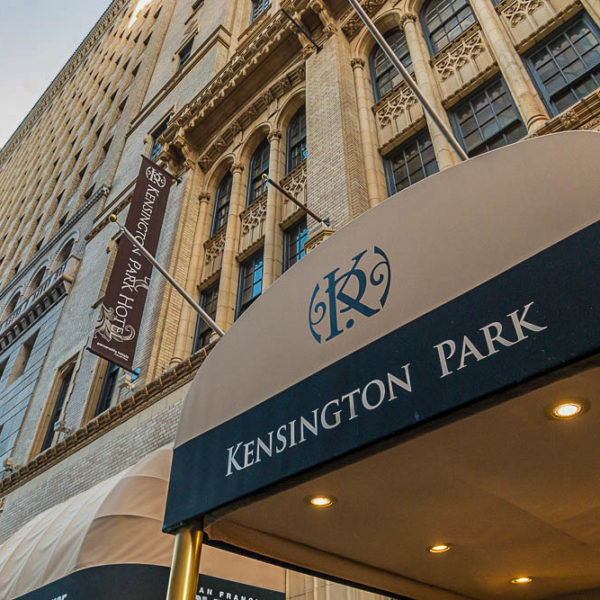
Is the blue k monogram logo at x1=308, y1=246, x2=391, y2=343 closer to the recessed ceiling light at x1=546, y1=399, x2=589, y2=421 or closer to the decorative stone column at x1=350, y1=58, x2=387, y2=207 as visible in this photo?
the recessed ceiling light at x1=546, y1=399, x2=589, y2=421

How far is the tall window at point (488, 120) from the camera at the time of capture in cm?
913

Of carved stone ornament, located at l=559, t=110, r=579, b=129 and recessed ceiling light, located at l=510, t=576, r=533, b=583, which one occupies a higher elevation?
carved stone ornament, located at l=559, t=110, r=579, b=129

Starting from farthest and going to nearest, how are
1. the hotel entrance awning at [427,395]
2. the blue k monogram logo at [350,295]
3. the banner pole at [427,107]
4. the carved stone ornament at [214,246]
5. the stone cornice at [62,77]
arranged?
the stone cornice at [62,77], the carved stone ornament at [214,246], the banner pole at [427,107], the blue k monogram logo at [350,295], the hotel entrance awning at [427,395]

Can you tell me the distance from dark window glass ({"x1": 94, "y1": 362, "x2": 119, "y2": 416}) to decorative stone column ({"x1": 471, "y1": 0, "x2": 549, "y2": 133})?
12728 millimetres

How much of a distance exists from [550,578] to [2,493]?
16.8 m

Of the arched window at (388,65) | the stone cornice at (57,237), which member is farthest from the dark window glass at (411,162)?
the stone cornice at (57,237)

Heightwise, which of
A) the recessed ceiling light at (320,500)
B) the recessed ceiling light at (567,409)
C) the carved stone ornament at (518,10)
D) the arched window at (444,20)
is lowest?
the recessed ceiling light at (320,500)

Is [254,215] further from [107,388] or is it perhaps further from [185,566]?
[185,566]

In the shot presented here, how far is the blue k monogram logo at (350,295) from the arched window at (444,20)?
968cm

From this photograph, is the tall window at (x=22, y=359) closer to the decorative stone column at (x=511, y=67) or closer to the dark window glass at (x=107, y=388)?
the dark window glass at (x=107, y=388)

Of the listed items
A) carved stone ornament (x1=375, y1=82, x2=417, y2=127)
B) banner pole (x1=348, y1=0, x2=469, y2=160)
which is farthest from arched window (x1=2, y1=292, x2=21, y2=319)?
banner pole (x1=348, y1=0, x2=469, y2=160)

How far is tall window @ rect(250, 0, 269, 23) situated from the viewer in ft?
72.2

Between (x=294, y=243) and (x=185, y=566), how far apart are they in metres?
9.68

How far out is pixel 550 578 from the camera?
495 cm
